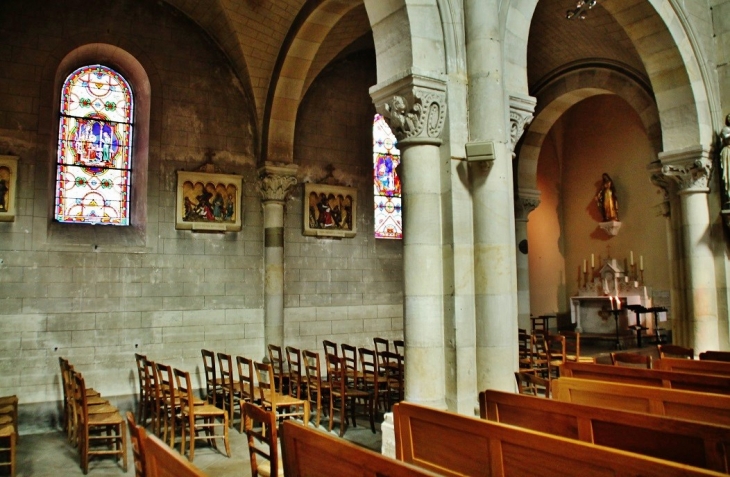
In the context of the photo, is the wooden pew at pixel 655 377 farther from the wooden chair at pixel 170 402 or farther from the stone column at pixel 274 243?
the stone column at pixel 274 243

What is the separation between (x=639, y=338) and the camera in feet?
41.2

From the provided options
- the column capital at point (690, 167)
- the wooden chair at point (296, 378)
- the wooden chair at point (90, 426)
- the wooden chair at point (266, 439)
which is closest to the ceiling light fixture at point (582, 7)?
the column capital at point (690, 167)

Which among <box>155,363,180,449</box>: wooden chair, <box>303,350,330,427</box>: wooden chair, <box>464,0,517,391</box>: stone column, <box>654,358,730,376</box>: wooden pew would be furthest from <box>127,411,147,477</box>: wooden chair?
<box>654,358,730,376</box>: wooden pew

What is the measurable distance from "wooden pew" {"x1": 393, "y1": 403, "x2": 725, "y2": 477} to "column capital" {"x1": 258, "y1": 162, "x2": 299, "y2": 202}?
6757 mm


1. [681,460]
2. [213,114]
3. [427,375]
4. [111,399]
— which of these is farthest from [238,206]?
[681,460]

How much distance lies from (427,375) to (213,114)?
22.0ft

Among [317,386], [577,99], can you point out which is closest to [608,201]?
[577,99]

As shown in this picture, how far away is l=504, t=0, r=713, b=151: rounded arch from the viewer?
307 inches

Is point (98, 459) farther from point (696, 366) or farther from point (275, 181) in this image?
point (696, 366)

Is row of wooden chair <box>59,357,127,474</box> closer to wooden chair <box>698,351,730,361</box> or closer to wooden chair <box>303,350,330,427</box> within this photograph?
wooden chair <box>303,350,330,427</box>

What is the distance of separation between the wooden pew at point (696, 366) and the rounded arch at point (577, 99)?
5750mm

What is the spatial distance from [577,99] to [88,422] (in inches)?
423

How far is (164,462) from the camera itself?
8.20ft

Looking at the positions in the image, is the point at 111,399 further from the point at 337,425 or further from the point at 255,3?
the point at 255,3
